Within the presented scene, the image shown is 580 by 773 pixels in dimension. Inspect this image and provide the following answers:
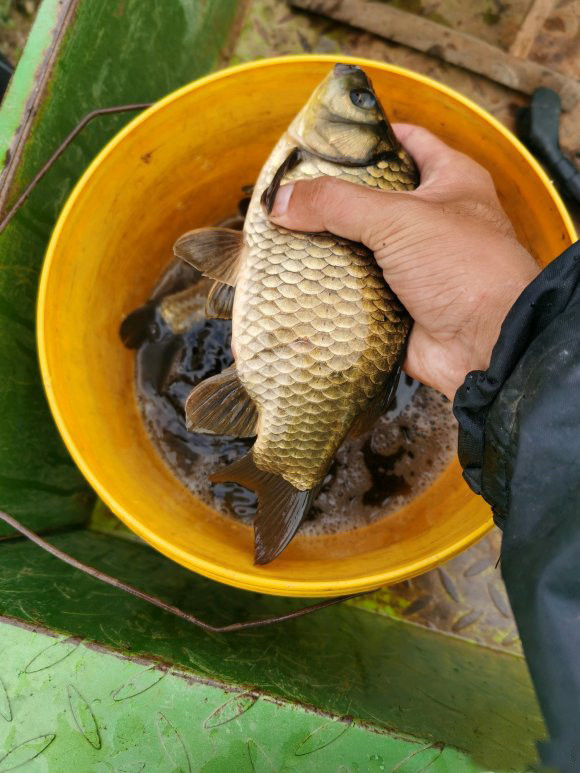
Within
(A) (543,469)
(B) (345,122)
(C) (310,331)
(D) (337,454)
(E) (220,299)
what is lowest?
(D) (337,454)

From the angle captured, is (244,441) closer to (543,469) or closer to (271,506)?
(271,506)

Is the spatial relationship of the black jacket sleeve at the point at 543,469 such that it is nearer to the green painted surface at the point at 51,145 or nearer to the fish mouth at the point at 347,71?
the fish mouth at the point at 347,71

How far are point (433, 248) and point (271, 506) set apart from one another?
54 centimetres

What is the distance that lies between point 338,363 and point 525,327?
12.2 inches

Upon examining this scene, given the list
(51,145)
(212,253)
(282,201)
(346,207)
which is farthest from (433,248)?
(51,145)

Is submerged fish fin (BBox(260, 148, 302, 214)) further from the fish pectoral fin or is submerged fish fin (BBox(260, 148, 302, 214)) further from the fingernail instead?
the fish pectoral fin

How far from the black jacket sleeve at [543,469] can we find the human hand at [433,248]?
154 mm

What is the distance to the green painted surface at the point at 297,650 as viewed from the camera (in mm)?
894

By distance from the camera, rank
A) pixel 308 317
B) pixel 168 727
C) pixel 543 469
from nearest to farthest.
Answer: pixel 543 469 → pixel 168 727 → pixel 308 317

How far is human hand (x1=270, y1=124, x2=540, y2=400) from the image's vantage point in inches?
36.5

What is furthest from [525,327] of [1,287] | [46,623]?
[1,287]

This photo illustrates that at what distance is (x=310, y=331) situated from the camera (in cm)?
96

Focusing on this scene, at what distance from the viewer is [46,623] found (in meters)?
0.89

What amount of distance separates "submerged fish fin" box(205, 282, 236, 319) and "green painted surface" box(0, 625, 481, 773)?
0.64 m
